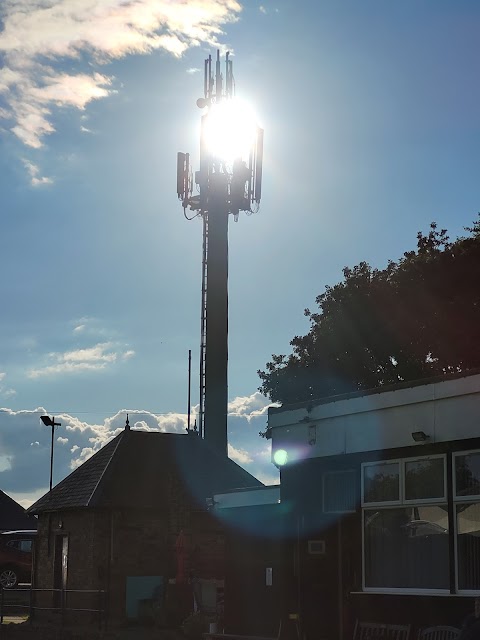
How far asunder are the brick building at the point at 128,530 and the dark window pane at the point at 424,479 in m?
13.4

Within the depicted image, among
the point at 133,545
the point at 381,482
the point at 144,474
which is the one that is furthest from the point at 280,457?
the point at 144,474

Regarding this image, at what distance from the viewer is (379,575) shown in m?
15.2

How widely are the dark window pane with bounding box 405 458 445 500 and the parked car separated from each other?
80.2ft

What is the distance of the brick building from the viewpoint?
28.5m

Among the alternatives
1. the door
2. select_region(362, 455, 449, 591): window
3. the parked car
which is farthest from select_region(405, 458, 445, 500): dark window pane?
the parked car

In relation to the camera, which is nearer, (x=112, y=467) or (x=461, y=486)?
(x=461, y=486)

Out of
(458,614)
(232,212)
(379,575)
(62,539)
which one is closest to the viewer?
(458,614)

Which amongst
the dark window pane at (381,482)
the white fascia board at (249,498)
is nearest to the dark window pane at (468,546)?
the dark window pane at (381,482)

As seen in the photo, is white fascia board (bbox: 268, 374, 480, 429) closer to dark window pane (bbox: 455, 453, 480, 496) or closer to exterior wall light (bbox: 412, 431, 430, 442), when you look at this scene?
exterior wall light (bbox: 412, 431, 430, 442)

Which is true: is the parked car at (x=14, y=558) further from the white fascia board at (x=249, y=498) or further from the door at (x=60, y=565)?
the white fascia board at (x=249, y=498)

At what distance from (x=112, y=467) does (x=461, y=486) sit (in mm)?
18912

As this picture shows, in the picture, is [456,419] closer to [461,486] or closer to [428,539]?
[461,486]

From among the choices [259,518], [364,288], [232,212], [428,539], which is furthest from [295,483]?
[232,212]

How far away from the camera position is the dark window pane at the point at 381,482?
1498cm
